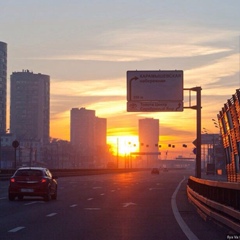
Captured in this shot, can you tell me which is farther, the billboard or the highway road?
the billboard

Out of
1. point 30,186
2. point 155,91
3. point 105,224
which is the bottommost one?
point 105,224

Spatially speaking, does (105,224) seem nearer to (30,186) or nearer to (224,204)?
(224,204)

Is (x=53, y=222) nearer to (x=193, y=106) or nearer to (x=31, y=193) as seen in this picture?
(x=31, y=193)

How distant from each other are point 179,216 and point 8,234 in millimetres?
8580

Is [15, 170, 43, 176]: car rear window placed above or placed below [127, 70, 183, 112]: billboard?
below

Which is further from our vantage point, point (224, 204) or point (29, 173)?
point (29, 173)

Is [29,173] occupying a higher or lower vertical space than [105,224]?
higher

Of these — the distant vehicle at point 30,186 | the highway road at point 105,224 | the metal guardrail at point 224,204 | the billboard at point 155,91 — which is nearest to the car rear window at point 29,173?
the distant vehicle at point 30,186

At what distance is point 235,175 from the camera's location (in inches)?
2857

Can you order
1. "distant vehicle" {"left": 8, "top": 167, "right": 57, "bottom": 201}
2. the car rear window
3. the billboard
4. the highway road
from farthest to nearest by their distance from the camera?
the billboard < the car rear window < "distant vehicle" {"left": 8, "top": 167, "right": 57, "bottom": 201} < the highway road

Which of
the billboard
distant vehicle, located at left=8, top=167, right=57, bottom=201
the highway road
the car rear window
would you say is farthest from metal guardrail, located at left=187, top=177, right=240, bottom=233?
the billboard

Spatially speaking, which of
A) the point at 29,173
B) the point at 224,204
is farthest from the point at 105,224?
the point at 29,173

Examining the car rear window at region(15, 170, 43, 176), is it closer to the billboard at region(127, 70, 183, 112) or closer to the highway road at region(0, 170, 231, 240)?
the highway road at region(0, 170, 231, 240)

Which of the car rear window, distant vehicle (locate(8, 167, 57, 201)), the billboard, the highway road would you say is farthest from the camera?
the billboard
